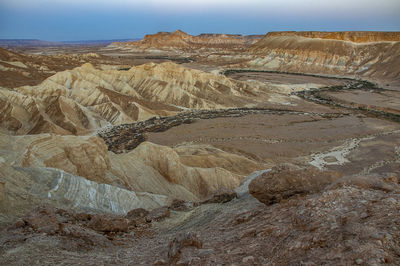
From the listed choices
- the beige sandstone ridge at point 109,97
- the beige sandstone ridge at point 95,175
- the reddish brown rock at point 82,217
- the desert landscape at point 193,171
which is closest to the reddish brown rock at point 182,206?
the desert landscape at point 193,171

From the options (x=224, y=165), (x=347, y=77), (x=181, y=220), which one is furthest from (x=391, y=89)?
(x=181, y=220)

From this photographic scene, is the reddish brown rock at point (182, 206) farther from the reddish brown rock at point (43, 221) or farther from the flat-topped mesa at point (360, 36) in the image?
the flat-topped mesa at point (360, 36)

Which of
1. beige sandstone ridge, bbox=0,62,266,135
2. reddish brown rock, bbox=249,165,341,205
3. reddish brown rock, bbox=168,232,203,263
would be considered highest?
reddish brown rock, bbox=249,165,341,205

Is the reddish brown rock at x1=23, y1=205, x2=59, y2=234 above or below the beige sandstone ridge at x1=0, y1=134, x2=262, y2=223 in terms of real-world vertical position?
above

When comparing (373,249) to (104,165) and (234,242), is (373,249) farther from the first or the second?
(104,165)

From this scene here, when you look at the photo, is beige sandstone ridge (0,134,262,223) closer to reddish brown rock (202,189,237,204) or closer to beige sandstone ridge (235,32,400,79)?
reddish brown rock (202,189,237,204)

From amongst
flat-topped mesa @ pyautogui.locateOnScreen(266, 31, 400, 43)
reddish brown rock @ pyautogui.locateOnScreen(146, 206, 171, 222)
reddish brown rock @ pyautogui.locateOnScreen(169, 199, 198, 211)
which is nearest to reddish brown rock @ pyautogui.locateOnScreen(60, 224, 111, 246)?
reddish brown rock @ pyautogui.locateOnScreen(146, 206, 171, 222)

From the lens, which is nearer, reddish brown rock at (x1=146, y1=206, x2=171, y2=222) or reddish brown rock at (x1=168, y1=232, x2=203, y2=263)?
reddish brown rock at (x1=168, y1=232, x2=203, y2=263)
